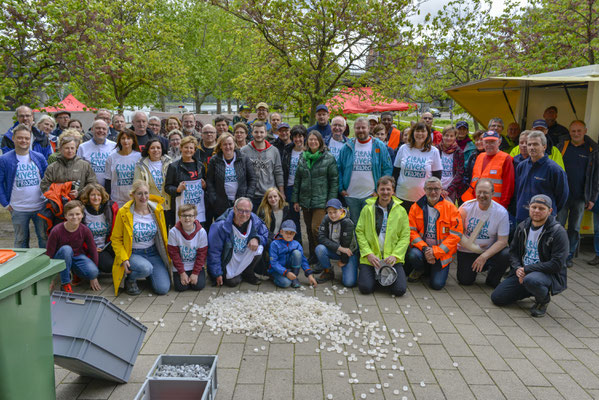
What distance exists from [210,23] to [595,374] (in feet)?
95.6

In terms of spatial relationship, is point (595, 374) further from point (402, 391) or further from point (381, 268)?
point (381, 268)

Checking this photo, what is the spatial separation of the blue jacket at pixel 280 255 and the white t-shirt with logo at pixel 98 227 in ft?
7.47

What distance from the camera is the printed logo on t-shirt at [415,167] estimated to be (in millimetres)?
6418

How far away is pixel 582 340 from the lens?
14.9 ft

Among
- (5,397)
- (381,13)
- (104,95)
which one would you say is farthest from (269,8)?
(5,397)

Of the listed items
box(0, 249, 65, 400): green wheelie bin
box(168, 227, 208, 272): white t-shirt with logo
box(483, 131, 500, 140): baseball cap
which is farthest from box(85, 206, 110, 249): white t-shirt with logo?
box(483, 131, 500, 140): baseball cap

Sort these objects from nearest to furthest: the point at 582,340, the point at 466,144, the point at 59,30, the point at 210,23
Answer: the point at 582,340 → the point at 466,144 → the point at 59,30 → the point at 210,23

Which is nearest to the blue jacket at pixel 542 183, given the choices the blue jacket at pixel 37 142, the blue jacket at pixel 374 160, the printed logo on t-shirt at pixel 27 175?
the blue jacket at pixel 374 160

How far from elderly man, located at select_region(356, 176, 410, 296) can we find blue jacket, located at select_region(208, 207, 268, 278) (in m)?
1.40

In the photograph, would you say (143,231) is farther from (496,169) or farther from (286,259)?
(496,169)

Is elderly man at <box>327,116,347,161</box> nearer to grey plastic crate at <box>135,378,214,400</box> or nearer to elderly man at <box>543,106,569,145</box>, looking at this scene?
elderly man at <box>543,106,569,145</box>

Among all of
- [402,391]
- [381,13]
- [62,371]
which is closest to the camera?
[402,391]

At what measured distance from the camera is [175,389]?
10.6 feet

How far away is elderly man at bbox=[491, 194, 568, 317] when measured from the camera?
498 centimetres
